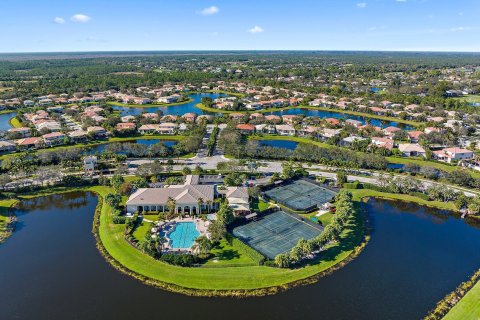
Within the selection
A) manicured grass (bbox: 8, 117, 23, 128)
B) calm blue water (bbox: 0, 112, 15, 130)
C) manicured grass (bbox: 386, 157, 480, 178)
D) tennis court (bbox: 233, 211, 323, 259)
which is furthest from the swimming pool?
calm blue water (bbox: 0, 112, 15, 130)

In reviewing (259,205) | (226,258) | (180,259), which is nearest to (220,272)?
(226,258)

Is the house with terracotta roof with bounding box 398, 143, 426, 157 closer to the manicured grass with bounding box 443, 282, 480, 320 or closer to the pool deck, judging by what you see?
the manicured grass with bounding box 443, 282, 480, 320

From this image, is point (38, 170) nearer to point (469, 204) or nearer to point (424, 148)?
point (469, 204)

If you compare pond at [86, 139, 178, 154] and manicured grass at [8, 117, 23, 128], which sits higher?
manicured grass at [8, 117, 23, 128]

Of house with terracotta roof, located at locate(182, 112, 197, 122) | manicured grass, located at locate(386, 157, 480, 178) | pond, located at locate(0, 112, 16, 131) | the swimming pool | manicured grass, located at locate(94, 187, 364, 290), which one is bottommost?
manicured grass, located at locate(94, 187, 364, 290)

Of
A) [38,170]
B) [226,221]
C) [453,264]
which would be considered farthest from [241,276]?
[38,170]

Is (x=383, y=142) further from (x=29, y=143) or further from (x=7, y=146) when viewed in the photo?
(x=7, y=146)

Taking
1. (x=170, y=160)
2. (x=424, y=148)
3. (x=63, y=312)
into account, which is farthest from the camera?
(x=424, y=148)
